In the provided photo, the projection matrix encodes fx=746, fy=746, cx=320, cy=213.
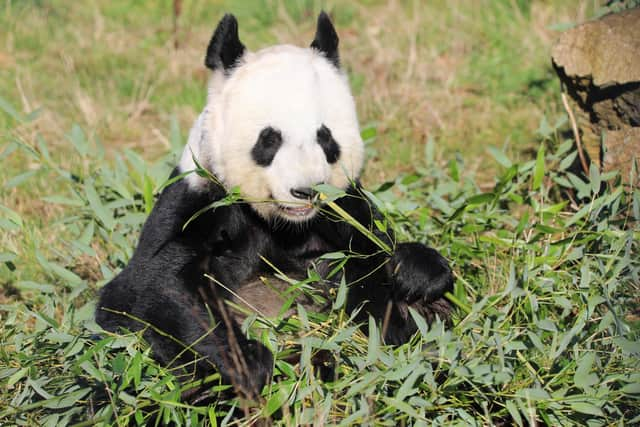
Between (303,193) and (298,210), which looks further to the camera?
(298,210)

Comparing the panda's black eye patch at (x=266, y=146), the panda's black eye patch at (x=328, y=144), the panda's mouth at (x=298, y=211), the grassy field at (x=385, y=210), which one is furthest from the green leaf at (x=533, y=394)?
the panda's black eye patch at (x=266, y=146)

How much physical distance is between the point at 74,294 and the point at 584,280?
252cm

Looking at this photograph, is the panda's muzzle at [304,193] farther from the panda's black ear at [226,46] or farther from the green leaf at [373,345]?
the panda's black ear at [226,46]

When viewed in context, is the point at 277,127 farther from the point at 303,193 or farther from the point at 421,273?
the point at 421,273

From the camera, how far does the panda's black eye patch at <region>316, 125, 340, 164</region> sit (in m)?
3.28

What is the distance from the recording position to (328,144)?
3.33 meters

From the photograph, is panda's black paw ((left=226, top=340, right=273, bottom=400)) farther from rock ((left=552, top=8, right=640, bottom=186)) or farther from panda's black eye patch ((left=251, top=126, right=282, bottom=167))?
rock ((left=552, top=8, right=640, bottom=186))

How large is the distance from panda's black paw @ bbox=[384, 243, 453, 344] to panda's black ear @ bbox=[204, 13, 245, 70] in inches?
46.9

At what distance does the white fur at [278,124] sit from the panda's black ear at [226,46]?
0.15ft

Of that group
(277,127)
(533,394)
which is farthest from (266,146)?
(533,394)

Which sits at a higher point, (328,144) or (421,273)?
(328,144)

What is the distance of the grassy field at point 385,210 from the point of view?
2.98m

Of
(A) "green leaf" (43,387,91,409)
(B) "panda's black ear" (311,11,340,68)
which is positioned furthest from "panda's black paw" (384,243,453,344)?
(A) "green leaf" (43,387,91,409)

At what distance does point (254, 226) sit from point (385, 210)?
2.09 ft
